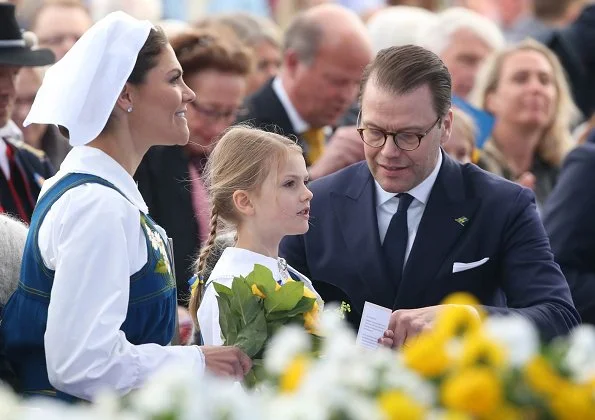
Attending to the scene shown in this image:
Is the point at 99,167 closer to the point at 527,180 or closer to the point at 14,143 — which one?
the point at 14,143

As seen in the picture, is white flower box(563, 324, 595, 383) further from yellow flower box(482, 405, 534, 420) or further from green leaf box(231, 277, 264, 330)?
green leaf box(231, 277, 264, 330)

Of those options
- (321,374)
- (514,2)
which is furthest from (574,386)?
(514,2)

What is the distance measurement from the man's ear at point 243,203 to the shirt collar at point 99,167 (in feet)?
2.27

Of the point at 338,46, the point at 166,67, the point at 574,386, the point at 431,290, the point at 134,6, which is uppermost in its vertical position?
the point at 574,386

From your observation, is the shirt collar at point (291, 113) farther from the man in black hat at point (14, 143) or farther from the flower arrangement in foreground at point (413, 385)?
the flower arrangement in foreground at point (413, 385)

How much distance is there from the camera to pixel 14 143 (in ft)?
19.0

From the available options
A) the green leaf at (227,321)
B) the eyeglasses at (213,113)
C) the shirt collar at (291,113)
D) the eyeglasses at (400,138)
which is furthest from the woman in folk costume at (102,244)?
the shirt collar at (291,113)

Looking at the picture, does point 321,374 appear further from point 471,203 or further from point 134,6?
point 134,6

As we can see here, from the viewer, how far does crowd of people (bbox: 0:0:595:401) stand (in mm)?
3705

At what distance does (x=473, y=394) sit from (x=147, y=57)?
2138 mm

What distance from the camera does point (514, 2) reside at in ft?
41.8

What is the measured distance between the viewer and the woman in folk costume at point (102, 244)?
3.61 meters

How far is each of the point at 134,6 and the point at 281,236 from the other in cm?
560

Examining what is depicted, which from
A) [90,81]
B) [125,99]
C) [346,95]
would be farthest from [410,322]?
[346,95]
